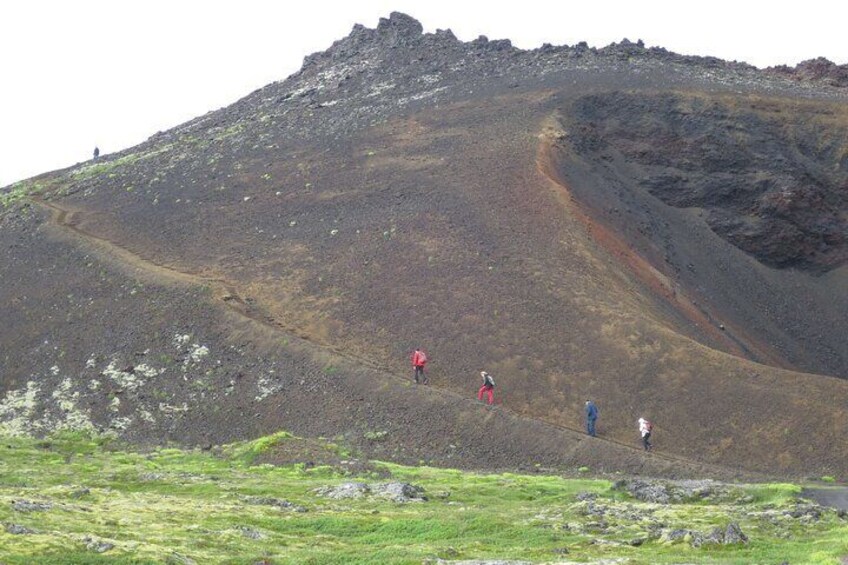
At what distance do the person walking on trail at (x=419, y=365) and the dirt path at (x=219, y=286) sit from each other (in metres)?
0.68

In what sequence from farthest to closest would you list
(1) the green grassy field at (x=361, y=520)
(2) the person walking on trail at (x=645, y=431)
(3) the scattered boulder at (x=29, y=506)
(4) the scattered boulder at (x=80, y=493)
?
(2) the person walking on trail at (x=645, y=431) → (4) the scattered boulder at (x=80, y=493) → (3) the scattered boulder at (x=29, y=506) → (1) the green grassy field at (x=361, y=520)

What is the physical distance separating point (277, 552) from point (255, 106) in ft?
225

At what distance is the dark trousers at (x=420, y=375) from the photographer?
47.3 metres

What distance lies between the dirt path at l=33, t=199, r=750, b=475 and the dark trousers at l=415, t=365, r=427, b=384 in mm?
592

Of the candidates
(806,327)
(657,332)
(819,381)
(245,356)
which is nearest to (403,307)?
(245,356)

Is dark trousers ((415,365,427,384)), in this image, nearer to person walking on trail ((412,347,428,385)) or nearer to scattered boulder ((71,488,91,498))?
person walking on trail ((412,347,428,385))

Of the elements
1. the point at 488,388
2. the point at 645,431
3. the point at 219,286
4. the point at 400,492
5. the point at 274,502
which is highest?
the point at 219,286

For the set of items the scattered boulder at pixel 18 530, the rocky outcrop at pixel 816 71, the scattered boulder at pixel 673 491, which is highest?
the rocky outcrop at pixel 816 71

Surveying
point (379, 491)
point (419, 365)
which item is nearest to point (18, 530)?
point (379, 491)

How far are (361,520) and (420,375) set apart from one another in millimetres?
19917

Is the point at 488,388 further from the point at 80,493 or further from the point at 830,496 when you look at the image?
the point at 80,493

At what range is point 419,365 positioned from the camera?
47.2 meters

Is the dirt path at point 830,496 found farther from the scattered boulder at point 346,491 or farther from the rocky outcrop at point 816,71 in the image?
the rocky outcrop at point 816,71

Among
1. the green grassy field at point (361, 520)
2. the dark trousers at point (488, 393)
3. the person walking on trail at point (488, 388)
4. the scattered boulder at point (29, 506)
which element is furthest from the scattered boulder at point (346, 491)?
the dark trousers at point (488, 393)
